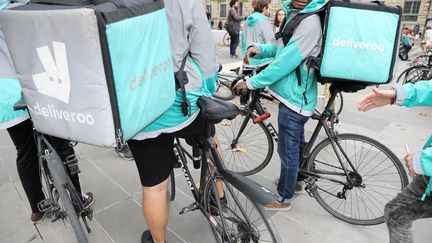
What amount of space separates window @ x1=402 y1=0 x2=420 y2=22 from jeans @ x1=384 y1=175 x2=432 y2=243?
32.8 m

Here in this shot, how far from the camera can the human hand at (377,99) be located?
1733 millimetres

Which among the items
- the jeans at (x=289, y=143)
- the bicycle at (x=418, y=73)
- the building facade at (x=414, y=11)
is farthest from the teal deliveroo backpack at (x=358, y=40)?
the building facade at (x=414, y=11)

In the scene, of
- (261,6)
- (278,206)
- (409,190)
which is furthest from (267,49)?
(261,6)

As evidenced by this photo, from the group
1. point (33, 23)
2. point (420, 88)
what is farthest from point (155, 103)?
point (420, 88)

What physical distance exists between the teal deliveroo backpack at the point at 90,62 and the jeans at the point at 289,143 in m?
1.26

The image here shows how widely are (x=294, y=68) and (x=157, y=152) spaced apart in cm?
112

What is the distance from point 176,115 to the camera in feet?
6.31

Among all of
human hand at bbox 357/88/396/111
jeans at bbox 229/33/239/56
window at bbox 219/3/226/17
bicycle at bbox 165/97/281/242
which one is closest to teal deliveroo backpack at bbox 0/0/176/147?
bicycle at bbox 165/97/281/242

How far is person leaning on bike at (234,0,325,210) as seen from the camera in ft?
7.25

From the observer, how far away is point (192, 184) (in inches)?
92.3

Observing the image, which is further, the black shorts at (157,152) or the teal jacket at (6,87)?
the teal jacket at (6,87)

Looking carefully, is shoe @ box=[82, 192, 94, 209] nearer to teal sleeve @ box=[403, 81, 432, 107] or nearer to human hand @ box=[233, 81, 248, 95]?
human hand @ box=[233, 81, 248, 95]

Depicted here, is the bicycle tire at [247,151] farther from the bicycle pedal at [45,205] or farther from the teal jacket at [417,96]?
the bicycle pedal at [45,205]

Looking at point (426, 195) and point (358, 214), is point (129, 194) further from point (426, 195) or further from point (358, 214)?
point (426, 195)
